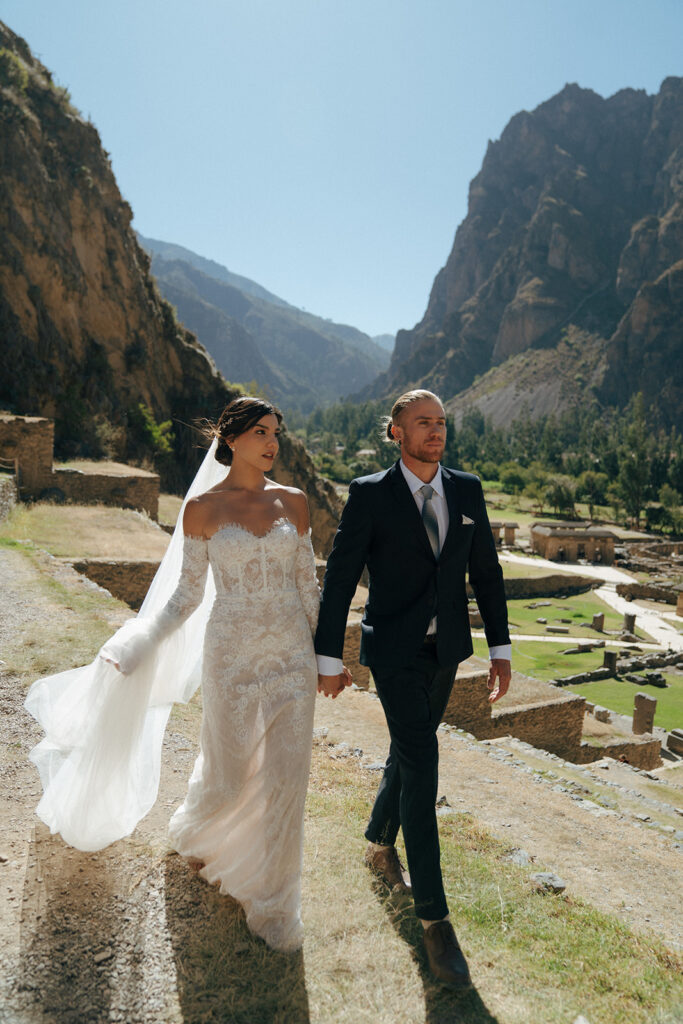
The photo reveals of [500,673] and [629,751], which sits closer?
[500,673]

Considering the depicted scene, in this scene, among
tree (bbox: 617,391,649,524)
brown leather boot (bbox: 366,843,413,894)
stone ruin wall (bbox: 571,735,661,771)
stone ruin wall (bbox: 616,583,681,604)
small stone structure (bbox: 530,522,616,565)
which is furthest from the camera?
tree (bbox: 617,391,649,524)

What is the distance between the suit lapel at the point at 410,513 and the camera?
306 centimetres

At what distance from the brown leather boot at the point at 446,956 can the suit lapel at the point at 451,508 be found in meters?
1.63

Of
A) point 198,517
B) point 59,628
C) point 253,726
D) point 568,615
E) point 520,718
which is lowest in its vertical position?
point 568,615

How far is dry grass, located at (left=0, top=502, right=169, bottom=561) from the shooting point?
40.5 feet

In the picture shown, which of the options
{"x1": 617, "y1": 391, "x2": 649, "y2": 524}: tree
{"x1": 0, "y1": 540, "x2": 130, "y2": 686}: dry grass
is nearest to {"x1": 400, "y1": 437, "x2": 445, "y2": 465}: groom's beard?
{"x1": 0, "y1": 540, "x2": 130, "y2": 686}: dry grass

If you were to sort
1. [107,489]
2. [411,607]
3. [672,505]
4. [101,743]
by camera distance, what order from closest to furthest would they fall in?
[101,743]
[411,607]
[107,489]
[672,505]

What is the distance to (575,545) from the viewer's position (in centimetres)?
5225

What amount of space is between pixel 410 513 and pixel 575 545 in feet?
173

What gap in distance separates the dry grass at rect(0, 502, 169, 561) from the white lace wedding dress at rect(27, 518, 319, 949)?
912 centimetres

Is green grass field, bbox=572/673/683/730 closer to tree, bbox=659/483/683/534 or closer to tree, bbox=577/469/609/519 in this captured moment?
tree, bbox=659/483/683/534

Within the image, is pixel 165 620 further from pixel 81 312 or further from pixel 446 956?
pixel 81 312

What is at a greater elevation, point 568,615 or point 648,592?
point 648,592

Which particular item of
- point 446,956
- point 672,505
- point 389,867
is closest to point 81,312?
point 389,867
